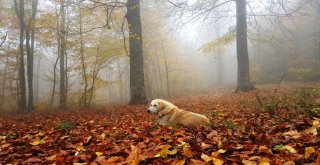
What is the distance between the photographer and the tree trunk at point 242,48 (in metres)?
14.3

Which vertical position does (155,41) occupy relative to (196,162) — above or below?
above

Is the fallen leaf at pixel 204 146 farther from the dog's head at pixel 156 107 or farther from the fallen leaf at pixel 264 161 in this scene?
the dog's head at pixel 156 107

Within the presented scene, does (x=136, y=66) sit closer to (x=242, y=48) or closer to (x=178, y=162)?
(x=242, y=48)

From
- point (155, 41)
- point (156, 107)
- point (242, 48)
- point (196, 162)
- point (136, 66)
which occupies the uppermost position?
point (155, 41)

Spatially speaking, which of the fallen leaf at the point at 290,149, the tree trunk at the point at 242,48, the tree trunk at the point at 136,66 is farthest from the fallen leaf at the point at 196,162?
the tree trunk at the point at 242,48

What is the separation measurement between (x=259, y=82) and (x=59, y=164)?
2598cm

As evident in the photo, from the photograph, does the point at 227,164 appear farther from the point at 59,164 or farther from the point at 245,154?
the point at 59,164

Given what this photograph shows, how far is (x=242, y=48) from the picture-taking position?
14.6 metres

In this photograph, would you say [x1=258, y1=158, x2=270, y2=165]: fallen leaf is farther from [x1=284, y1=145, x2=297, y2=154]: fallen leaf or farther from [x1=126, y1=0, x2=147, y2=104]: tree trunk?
[x1=126, y1=0, x2=147, y2=104]: tree trunk

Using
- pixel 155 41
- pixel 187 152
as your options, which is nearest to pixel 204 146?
pixel 187 152

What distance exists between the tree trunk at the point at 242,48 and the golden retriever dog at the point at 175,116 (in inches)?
366

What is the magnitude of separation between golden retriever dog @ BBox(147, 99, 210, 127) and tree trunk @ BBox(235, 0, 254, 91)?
9291 millimetres

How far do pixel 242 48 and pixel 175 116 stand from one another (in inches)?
399

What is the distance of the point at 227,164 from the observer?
239 centimetres
